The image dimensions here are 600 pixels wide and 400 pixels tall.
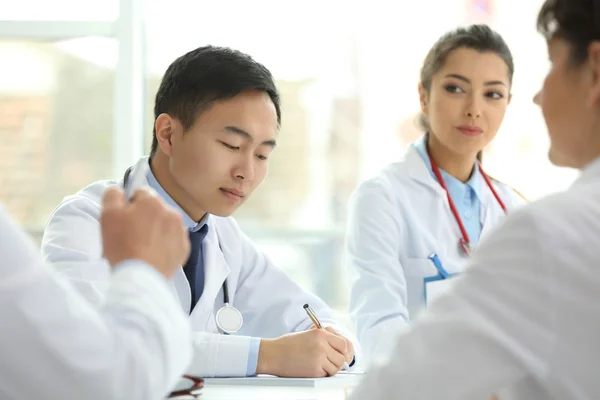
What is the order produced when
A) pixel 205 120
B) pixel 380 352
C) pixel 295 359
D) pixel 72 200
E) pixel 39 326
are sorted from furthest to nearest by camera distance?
pixel 380 352 → pixel 205 120 → pixel 72 200 → pixel 295 359 → pixel 39 326

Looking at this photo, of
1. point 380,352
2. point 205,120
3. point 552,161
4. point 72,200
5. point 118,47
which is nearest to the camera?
point 552,161

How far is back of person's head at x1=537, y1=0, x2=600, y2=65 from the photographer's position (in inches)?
39.0

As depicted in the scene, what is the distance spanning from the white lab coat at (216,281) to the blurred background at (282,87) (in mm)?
2294

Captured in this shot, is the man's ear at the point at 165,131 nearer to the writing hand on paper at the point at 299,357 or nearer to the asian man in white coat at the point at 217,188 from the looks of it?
the asian man in white coat at the point at 217,188

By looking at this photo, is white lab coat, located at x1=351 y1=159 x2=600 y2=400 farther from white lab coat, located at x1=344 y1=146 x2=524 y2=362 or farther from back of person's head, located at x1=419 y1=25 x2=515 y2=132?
back of person's head, located at x1=419 y1=25 x2=515 y2=132

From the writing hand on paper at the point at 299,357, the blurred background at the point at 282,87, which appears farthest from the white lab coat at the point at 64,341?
the blurred background at the point at 282,87

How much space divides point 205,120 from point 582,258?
1.22m

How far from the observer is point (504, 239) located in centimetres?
84

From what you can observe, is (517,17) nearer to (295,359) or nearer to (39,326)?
(295,359)

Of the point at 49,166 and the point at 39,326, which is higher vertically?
the point at 39,326

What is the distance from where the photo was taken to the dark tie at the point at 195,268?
1.80 metres

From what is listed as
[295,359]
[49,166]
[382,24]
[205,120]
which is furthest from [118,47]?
[295,359]

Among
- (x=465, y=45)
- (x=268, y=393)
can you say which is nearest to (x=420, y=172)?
(x=465, y=45)

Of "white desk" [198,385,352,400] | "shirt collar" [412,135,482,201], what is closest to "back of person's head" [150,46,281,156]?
"white desk" [198,385,352,400]
